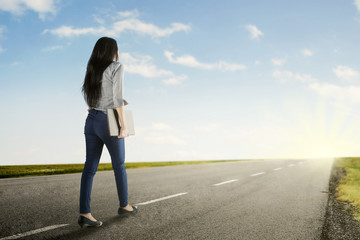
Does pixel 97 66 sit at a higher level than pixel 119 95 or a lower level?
higher

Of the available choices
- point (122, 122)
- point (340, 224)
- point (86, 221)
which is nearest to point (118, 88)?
point (122, 122)

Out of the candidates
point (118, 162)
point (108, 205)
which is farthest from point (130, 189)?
point (118, 162)

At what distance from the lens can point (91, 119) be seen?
3.62 meters

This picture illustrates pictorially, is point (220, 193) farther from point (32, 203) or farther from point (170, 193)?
point (32, 203)

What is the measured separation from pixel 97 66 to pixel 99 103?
17.8 inches

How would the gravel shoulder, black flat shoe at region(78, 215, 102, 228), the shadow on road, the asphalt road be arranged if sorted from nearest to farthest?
the shadow on road
the asphalt road
black flat shoe at region(78, 215, 102, 228)
the gravel shoulder

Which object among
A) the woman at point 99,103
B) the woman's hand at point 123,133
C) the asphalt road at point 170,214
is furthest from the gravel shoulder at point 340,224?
the woman at point 99,103

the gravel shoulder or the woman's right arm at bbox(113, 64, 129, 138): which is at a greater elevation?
the woman's right arm at bbox(113, 64, 129, 138)

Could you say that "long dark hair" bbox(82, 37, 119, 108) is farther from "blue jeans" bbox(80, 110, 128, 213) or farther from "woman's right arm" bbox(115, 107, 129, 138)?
"woman's right arm" bbox(115, 107, 129, 138)

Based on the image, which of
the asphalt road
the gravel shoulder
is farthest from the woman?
the gravel shoulder

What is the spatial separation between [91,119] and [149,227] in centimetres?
148

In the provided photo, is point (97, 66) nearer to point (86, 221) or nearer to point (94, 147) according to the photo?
point (94, 147)

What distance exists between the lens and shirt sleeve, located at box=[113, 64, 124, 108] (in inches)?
140

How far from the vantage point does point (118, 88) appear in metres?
3.58
